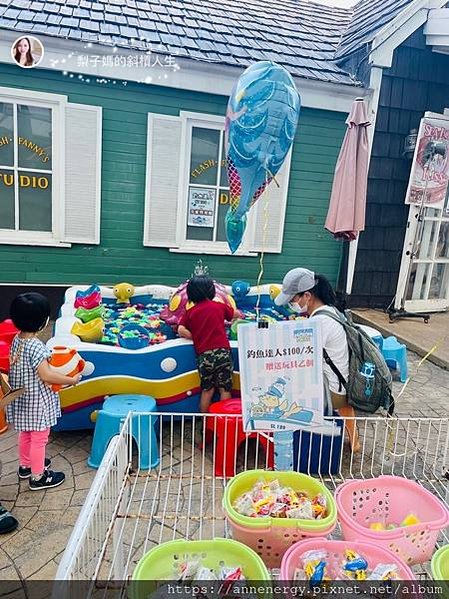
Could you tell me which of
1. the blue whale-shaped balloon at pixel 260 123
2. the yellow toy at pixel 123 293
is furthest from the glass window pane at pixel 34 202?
the blue whale-shaped balloon at pixel 260 123

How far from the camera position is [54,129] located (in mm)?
5867

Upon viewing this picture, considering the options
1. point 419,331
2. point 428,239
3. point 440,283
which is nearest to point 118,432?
point 419,331

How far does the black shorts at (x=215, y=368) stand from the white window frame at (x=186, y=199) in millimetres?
3133

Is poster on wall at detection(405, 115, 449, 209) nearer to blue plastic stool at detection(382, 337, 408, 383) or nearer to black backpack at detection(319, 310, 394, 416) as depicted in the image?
blue plastic stool at detection(382, 337, 408, 383)

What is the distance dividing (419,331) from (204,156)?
3788 mm

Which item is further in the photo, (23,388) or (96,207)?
(96,207)

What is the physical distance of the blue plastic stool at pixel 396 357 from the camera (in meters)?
5.19

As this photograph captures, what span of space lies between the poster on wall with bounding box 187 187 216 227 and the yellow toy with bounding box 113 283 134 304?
158 centimetres

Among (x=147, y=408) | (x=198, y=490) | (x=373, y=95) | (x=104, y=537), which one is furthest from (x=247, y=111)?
(x=373, y=95)

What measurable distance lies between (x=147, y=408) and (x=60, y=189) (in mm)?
3680

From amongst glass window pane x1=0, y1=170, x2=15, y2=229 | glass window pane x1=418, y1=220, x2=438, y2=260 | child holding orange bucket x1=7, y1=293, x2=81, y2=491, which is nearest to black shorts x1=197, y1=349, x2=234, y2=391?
child holding orange bucket x1=7, y1=293, x2=81, y2=491

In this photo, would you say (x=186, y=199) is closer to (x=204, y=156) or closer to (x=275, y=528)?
(x=204, y=156)

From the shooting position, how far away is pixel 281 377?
1.97 metres

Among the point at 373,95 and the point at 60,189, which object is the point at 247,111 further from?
the point at 373,95
